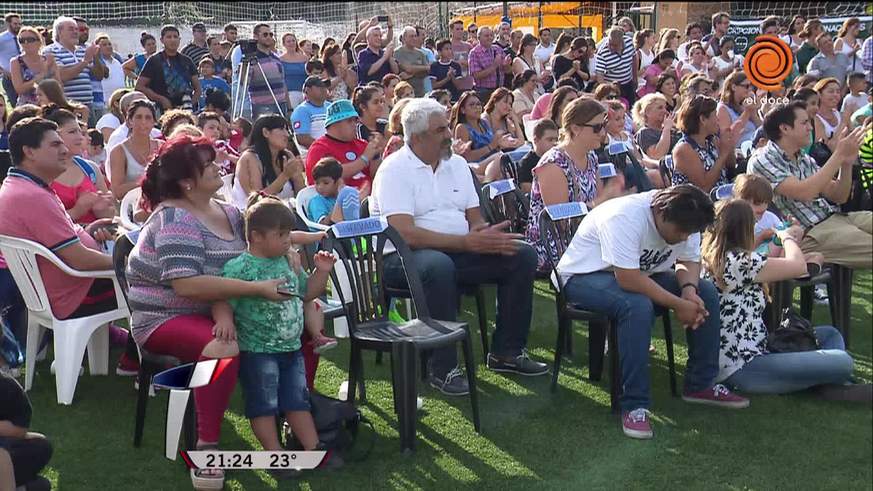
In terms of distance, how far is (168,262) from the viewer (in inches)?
140

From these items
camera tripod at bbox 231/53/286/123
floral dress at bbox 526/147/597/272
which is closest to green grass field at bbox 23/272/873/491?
floral dress at bbox 526/147/597/272

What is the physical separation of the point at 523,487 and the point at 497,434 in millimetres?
525

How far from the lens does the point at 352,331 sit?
13.6ft

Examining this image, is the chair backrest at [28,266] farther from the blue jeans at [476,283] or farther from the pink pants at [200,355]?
the blue jeans at [476,283]

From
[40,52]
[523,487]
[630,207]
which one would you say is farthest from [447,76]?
[523,487]

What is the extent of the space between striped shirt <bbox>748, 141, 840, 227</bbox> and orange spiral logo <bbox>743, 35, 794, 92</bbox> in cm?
245

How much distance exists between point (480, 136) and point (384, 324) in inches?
148

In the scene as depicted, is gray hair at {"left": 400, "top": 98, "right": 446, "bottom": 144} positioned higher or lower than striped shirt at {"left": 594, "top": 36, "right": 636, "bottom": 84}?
lower

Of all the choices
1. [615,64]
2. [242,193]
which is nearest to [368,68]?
[615,64]

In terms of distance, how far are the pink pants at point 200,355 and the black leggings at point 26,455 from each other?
54 cm

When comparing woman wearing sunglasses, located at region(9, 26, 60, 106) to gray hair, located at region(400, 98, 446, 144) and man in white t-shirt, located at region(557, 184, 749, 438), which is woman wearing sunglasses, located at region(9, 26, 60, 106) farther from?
man in white t-shirt, located at region(557, 184, 749, 438)

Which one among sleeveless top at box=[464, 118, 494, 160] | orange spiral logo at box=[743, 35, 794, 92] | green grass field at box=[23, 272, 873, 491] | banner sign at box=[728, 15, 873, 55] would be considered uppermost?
banner sign at box=[728, 15, 873, 55]

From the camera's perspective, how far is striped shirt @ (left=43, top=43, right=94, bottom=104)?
9.32 m

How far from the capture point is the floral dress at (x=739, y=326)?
15.1 ft
